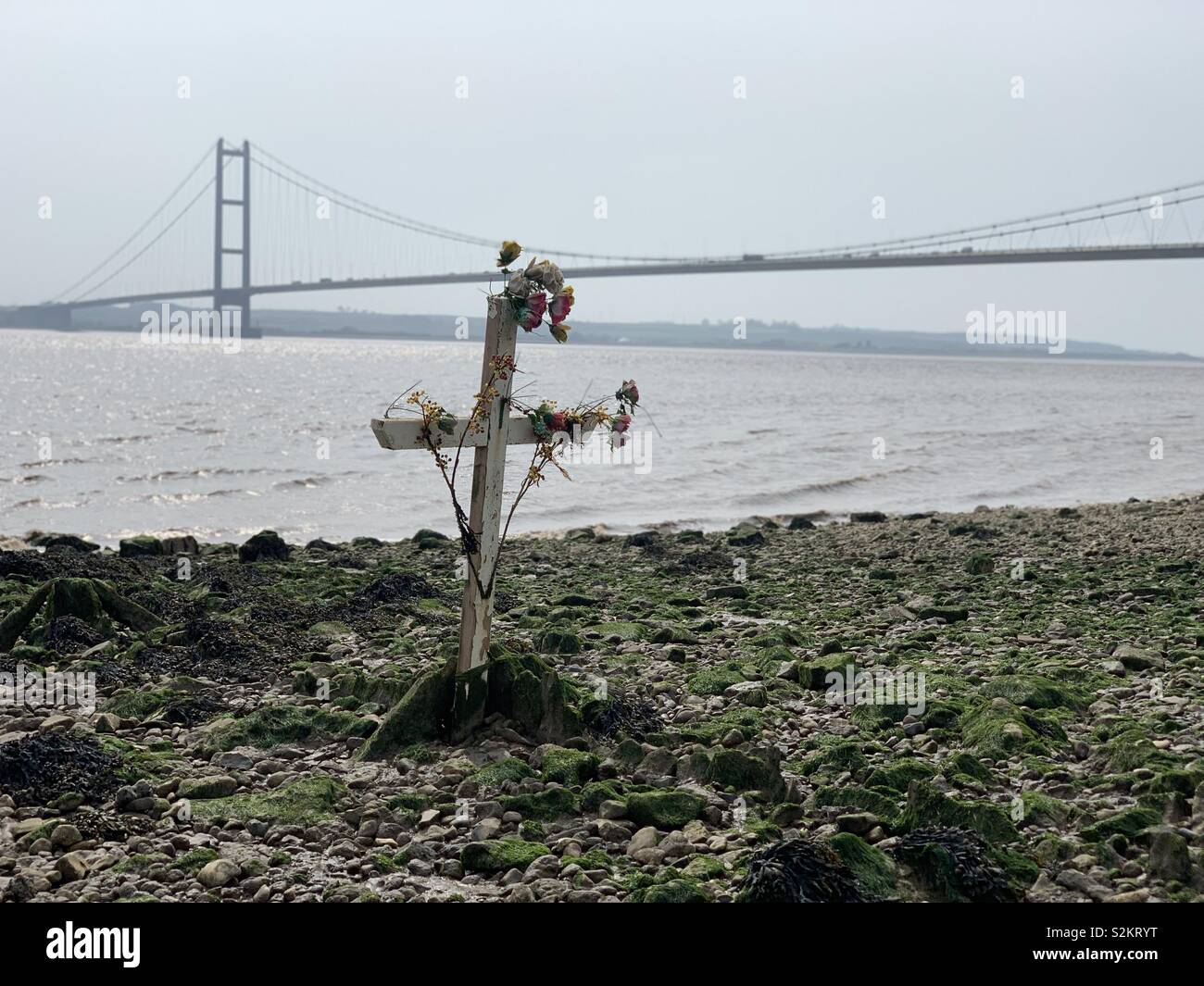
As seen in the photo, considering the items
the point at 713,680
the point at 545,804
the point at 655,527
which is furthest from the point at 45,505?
the point at 545,804

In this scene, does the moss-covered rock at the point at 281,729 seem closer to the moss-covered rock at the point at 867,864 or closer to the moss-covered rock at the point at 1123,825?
the moss-covered rock at the point at 867,864

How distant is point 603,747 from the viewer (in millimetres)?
5516

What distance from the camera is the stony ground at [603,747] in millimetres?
4176

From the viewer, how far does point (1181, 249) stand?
55.1 metres

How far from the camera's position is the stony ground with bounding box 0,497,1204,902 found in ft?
13.7

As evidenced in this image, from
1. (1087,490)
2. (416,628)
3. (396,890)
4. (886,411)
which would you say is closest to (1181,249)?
(886,411)

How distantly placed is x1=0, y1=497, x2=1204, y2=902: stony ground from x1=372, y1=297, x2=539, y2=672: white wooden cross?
284 mm

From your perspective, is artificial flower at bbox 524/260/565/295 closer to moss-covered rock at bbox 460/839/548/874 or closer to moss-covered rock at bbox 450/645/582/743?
moss-covered rock at bbox 450/645/582/743

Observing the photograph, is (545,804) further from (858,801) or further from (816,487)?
(816,487)

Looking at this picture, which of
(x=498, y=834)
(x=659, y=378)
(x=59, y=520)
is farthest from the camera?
(x=659, y=378)

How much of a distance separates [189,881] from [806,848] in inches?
79.0

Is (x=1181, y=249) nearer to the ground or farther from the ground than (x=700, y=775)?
farther from the ground

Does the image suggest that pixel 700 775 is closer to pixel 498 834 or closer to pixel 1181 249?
pixel 498 834

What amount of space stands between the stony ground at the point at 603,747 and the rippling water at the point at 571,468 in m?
1.70
